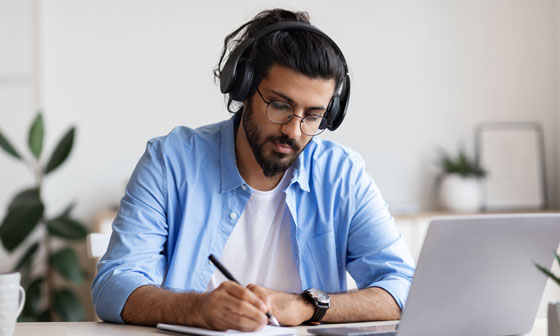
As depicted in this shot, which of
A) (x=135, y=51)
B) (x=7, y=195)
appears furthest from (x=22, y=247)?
(x=135, y=51)

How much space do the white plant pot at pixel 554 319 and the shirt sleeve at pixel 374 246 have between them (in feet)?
1.58

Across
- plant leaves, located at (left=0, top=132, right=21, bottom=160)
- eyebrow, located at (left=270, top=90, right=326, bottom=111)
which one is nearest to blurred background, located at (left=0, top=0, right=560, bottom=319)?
plant leaves, located at (left=0, top=132, right=21, bottom=160)

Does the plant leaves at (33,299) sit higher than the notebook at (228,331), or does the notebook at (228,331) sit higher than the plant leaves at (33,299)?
the notebook at (228,331)

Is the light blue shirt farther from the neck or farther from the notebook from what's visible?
the notebook

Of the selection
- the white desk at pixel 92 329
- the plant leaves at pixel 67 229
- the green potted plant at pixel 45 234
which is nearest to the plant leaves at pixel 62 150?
the green potted plant at pixel 45 234

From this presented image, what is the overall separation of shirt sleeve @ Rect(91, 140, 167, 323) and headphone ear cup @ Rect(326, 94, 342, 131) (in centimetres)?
45

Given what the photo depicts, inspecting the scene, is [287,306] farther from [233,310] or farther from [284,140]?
[284,140]

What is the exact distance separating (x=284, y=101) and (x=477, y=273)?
696 mm

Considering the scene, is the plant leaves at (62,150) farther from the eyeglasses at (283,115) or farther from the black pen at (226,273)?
the black pen at (226,273)

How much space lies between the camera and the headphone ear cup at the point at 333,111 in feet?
5.85

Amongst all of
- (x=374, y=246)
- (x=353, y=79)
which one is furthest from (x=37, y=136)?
(x=374, y=246)

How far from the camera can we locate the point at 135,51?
3732 millimetres

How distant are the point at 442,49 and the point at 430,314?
10.3 feet

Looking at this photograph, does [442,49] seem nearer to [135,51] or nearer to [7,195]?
[135,51]
